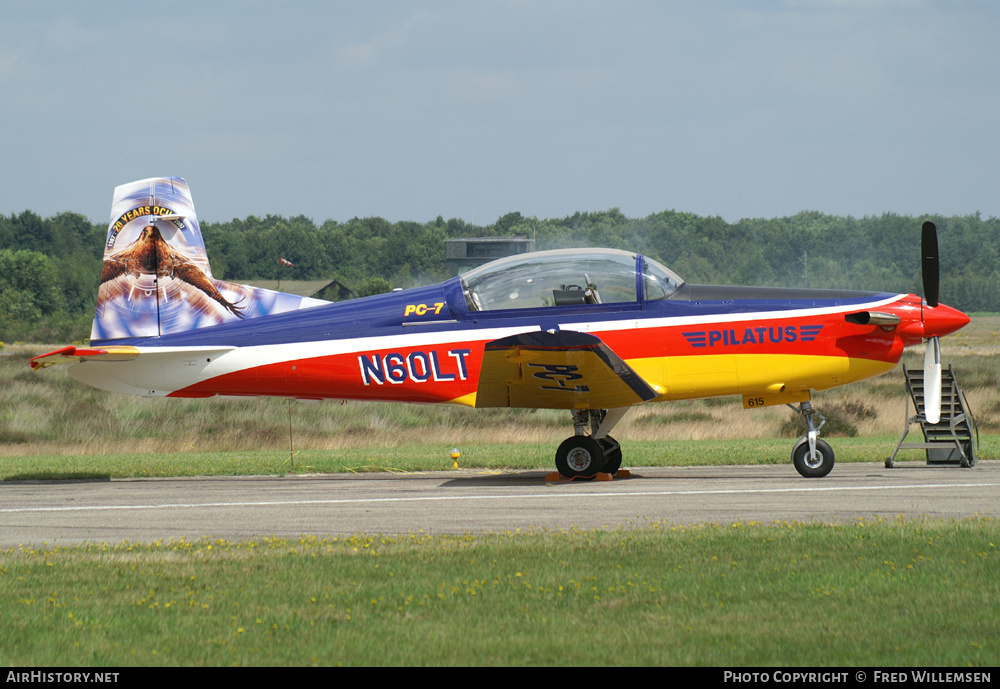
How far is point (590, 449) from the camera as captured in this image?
13.0m

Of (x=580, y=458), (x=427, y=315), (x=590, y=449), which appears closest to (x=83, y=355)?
(x=427, y=315)

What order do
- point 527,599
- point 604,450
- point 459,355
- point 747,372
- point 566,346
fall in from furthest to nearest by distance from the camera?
point 604,450 → point 459,355 → point 747,372 → point 566,346 → point 527,599

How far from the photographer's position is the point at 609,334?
40.8 ft

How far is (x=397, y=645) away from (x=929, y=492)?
7886 mm

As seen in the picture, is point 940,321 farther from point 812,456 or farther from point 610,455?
point 610,455

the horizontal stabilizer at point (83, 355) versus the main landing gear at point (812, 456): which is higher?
the horizontal stabilizer at point (83, 355)

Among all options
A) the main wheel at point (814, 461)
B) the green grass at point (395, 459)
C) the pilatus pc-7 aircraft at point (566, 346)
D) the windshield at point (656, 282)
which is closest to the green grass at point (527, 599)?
the main wheel at point (814, 461)

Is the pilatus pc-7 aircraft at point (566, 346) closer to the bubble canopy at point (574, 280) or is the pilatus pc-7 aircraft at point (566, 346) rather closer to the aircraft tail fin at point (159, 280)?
the bubble canopy at point (574, 280)

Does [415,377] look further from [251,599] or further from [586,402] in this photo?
[251,599]

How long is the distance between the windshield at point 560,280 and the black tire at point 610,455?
2094mm

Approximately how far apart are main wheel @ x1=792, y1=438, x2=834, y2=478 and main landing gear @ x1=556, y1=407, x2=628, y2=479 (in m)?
2.29

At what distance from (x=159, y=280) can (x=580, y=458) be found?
257 inches

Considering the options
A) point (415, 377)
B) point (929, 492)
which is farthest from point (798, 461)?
point (415, 377)

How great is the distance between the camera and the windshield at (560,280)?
12.5 meters
